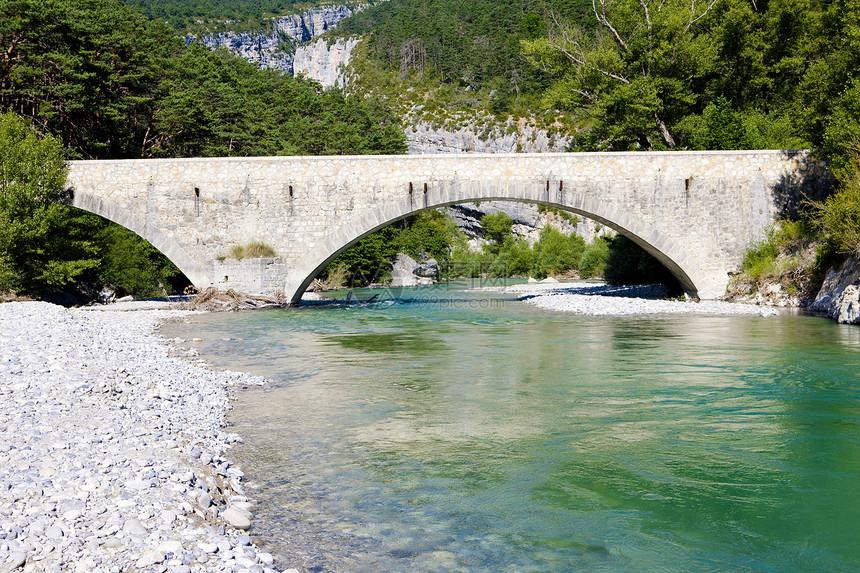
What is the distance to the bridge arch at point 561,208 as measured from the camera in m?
20.3

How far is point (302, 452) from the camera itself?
6301 mm

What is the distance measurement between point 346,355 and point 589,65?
65.6 ft

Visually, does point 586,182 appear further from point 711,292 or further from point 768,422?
point 768,422

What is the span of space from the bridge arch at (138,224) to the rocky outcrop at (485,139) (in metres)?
51.5

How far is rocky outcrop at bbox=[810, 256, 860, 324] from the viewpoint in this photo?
15391 millimetres

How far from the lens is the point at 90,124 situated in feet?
102

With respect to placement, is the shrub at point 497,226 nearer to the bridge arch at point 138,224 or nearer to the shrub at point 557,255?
the shrub at point 557,255

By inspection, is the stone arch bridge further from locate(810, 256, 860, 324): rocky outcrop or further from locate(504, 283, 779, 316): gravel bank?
locate(810, 256, 860, 324): rocky outcrop

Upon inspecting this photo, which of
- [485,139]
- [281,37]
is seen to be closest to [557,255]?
[485,139]

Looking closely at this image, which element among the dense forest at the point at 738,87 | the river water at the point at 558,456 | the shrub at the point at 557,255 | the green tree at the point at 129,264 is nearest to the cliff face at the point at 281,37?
the shrub at the point at 557,255

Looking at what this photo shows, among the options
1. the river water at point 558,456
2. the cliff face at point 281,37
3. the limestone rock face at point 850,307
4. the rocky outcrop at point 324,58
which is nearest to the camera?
the river water at point 558,456

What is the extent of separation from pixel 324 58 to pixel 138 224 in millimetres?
111072

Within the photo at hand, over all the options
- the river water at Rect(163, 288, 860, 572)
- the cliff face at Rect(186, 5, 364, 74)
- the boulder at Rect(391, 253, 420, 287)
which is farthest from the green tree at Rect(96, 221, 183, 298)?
the cliff face at Rect(186, 5, 364, 74)

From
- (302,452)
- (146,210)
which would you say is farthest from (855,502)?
(146,210)
